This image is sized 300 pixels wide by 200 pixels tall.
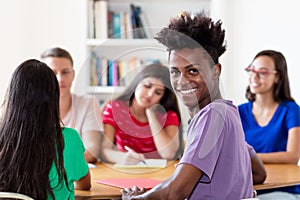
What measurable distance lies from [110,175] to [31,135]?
2.23 feet

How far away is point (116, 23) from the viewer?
13.8 ft

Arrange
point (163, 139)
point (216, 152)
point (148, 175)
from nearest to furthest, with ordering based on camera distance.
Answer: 1. point (216, 152)
2. point (148, 175)
3. point (163, 139)

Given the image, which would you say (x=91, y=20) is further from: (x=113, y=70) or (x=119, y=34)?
(x=113, y=70)

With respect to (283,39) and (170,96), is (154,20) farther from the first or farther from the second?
(170,96)

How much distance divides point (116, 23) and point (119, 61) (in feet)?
0.93

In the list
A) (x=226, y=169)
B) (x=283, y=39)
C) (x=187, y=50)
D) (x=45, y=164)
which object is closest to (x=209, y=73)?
(x=187, y=50)

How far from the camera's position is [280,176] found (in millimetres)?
2406

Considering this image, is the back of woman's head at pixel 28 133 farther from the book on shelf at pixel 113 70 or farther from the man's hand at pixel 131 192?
the book on shelf at pixel 113 70

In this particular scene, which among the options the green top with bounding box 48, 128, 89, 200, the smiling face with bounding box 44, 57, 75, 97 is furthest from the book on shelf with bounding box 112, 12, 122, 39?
the green top with bounding box 48, 128, 89, 200

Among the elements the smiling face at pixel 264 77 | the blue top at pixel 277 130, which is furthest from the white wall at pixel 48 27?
the blue top at pixel 277 130

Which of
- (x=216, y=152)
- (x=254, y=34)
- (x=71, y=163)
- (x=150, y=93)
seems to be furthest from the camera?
(x=254, y=34)

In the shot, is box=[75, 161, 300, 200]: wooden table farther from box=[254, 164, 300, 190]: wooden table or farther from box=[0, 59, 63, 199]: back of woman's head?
box=[0, 59, 63, 199]: back of woman's head

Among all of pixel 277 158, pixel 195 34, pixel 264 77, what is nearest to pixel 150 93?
pixel 264 77

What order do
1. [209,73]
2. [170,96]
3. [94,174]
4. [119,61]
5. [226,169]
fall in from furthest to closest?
[119,61] < [170,96] < [94,174] < [209,73] < [226,169]
